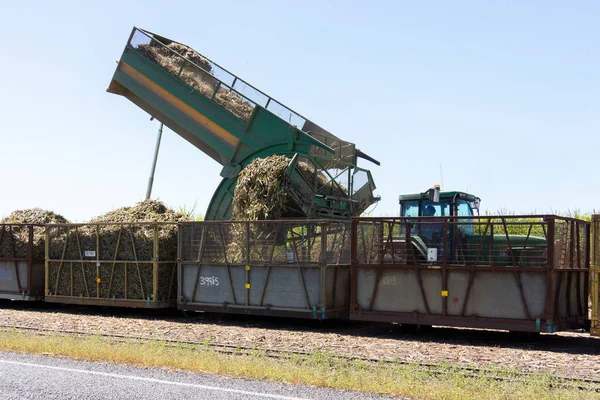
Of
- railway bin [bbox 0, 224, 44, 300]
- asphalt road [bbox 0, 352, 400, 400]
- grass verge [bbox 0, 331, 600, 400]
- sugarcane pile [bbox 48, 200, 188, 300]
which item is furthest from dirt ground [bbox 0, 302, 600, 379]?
asphalt road [bbox 0, 352, 400, 400]

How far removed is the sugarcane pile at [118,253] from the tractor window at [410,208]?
562 cm

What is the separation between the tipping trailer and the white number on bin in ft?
4.65

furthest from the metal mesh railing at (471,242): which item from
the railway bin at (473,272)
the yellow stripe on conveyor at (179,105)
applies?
the yellow stripe on conveyor at (179,105)

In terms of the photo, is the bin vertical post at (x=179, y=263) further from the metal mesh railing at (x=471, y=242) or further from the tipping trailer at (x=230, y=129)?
the metal mesh railing at (x=471, y=242)

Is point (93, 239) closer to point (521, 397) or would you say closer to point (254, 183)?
point (254, 183)

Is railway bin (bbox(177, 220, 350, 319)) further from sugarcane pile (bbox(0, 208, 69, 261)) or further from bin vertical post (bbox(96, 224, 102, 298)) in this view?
sugarcane pile (bbox(0, 208, 69, 261))

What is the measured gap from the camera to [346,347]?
459 inches

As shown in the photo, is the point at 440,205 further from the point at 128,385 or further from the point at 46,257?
the point at 46,257

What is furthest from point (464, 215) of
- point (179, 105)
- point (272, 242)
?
point (179, 105)

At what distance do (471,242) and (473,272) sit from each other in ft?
2.01

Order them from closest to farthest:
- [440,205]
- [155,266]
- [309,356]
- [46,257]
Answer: [309,356] < [440,205] < [155,266] < [46,257]

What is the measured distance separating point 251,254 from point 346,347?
3.91 meters

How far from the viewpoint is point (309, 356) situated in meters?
10.4

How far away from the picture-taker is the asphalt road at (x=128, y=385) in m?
7.66
